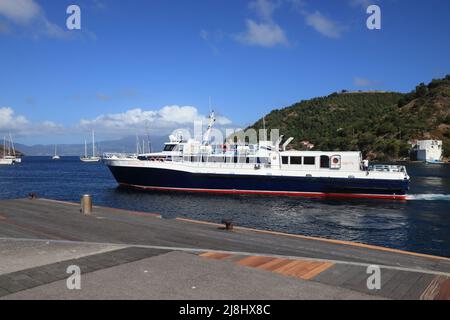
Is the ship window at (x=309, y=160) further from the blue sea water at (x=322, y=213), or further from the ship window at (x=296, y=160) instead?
the blue sea water at (x=322, y=213)

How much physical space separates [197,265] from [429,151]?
142786 millimetres

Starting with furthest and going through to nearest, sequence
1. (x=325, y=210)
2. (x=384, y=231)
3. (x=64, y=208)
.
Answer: (x=325, y=210), (x=384, y=231), (x=64, y=208)

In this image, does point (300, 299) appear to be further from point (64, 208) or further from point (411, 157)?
point (411, 157)

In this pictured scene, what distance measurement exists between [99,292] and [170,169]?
3621 cm

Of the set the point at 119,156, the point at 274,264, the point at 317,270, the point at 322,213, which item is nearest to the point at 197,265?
the point at 274,264

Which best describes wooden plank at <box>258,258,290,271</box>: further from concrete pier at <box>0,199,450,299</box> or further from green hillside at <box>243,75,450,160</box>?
green hillside at <box>243,75,450,160</box>

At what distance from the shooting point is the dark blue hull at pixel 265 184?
128ft

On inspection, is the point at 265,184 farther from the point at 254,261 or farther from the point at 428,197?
the point at 254,261

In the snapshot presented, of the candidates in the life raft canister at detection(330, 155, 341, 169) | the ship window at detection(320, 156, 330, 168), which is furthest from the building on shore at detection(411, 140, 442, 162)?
the ship window at detection(320, 156, 330, 168)

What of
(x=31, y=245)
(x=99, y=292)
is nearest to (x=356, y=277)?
(x=99, y=292)

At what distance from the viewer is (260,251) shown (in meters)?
9.88

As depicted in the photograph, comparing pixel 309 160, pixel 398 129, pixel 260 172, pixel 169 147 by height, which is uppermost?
pixel 398 129

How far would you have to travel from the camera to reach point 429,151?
131m

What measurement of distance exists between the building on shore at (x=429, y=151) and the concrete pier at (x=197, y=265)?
13728cm
